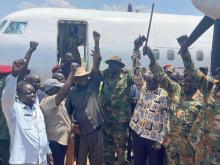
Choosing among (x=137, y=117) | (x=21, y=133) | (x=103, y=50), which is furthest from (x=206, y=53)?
(x=21, y=133)

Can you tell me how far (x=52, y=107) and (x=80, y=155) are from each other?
124 cm

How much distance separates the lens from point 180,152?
18.2 ft

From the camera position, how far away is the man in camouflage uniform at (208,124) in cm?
461

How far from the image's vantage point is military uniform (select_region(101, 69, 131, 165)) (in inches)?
296

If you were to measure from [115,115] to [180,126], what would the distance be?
2.14m

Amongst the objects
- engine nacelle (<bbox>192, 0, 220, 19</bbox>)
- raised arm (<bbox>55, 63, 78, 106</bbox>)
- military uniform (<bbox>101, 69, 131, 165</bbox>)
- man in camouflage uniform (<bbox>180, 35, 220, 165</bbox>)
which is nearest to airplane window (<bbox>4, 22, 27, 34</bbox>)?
military uniform (<bbox>101, 69, 131, 165</bbox>)

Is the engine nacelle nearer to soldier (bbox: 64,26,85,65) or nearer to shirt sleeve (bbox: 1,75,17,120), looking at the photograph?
shirt sleeve (bbox: 1,75,17,120)

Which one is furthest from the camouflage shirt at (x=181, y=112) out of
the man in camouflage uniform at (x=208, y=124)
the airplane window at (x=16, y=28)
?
the airplane window at (x=16, y=28)

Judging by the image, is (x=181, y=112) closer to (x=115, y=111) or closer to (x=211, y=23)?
(x=115, y=111)

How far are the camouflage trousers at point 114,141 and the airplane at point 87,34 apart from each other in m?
4.73

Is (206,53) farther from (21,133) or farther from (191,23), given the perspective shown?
(21,133)

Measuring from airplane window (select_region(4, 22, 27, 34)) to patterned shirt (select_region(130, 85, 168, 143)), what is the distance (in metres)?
6.87

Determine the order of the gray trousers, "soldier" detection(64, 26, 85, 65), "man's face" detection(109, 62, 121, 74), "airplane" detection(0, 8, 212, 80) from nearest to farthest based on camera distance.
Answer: the gray trousers
"man's face" detection(109, 62, 121, 74)
"airplane" detection(0, 8, 212, 80)
"soldier" detection(64, 26, 85, 65)

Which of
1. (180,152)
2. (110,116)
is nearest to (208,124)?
(180,152)
